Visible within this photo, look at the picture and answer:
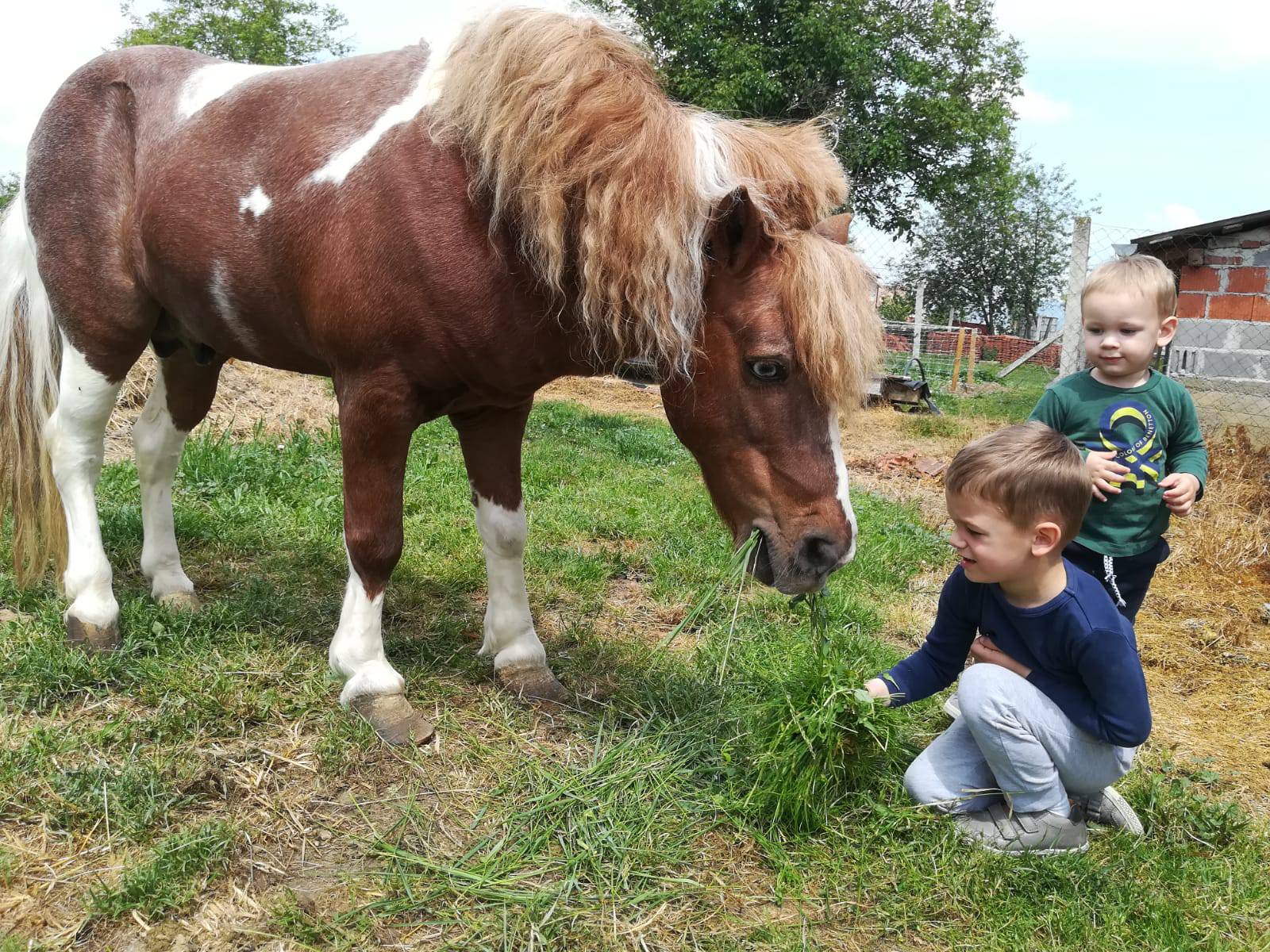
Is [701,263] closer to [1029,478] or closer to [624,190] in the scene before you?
[624,190]

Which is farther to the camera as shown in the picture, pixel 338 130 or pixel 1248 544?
pixel 1248 544

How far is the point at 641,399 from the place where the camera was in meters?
12.7

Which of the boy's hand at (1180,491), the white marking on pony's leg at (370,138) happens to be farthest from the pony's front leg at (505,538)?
the boy's hand at (1180,491)

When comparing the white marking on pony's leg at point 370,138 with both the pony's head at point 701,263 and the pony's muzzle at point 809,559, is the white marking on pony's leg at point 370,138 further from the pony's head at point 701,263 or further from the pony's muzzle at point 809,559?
the pony's muzzle at point 809,559

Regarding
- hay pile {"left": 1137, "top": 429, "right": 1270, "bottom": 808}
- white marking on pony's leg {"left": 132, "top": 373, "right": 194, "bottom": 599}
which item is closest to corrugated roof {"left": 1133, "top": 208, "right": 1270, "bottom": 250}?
hay pile {"left": 1137, "top": 429, "right": 1270, "bottom": 808}

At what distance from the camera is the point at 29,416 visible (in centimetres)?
325

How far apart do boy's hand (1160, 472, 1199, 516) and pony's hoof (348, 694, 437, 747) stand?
7.03 feet

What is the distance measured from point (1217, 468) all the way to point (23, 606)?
7430 millimetres

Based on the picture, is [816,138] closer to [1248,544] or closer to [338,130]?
[338,130]

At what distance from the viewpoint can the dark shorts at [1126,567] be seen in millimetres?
2477

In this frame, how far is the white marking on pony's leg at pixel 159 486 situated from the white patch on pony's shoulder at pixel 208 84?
1.07 meters

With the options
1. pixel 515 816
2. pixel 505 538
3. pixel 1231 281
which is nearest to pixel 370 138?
pixel 505 538


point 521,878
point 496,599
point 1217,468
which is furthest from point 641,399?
point 521,878

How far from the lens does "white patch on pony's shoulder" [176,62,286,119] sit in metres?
2.84
